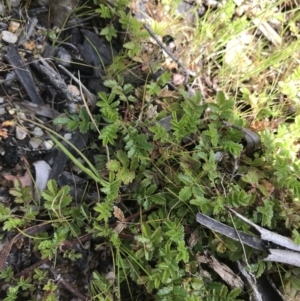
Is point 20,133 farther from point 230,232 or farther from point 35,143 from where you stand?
point 230,232

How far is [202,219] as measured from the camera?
1.69 meters

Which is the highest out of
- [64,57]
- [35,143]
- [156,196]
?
[64,57]

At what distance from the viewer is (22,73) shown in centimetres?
183

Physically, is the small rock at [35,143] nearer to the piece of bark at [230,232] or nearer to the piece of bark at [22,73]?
the piece of bark at [22,73]

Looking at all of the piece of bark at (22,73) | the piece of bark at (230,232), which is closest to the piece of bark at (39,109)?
the piece of bark at (22,73)

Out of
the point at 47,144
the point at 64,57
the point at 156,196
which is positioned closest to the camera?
the point at 156,196

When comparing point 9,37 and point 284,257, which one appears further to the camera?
point 9,37

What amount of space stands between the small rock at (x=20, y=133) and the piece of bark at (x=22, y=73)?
0.14m

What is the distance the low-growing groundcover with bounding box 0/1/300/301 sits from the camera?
164cm

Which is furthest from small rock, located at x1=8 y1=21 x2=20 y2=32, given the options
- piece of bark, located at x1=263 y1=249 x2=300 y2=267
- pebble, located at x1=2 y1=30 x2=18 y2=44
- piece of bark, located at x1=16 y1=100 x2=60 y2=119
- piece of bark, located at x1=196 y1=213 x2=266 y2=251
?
piece of bark, located at x1=263 y1=249 x2=300 y2=267

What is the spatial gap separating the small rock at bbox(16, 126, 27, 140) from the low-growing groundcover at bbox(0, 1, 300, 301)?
0.11m

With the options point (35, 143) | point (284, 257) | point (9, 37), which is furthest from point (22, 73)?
point (284, 257)

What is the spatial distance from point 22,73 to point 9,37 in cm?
17

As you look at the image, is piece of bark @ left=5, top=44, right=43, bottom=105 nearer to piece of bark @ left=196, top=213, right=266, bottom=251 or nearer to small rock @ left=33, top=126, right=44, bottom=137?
small rock @ left=33, top=126, right=44, bottom=137
